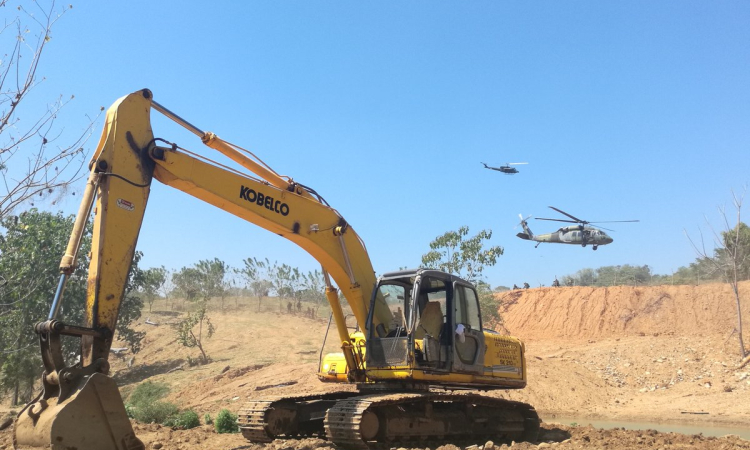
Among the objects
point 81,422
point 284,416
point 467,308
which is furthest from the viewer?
point 467,308

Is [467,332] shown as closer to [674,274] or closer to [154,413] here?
[154,413]

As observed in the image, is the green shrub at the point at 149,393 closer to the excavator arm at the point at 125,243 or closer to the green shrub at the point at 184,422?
the green shrub at the point at 184,422

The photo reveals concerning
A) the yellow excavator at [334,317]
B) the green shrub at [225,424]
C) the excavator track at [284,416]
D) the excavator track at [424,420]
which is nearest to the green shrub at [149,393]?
the green shrub at [225,424]

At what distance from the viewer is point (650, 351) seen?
85.1 feet

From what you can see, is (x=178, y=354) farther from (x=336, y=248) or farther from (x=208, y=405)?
(x=336, y=248)

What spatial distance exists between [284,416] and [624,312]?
34.4 metres

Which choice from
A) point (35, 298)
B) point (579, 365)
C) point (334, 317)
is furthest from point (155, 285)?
point (334, 317)

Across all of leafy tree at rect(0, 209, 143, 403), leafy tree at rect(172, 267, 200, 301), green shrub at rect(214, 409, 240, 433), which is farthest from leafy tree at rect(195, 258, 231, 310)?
green shrub at rect(214, 409, 240, 433)

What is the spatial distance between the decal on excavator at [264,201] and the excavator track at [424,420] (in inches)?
112

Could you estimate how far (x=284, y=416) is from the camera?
9.22 m

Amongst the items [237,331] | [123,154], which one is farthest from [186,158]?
[237,331]

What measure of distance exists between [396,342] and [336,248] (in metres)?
1.73

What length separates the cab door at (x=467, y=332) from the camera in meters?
9.28

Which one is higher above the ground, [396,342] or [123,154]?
[123,154]
